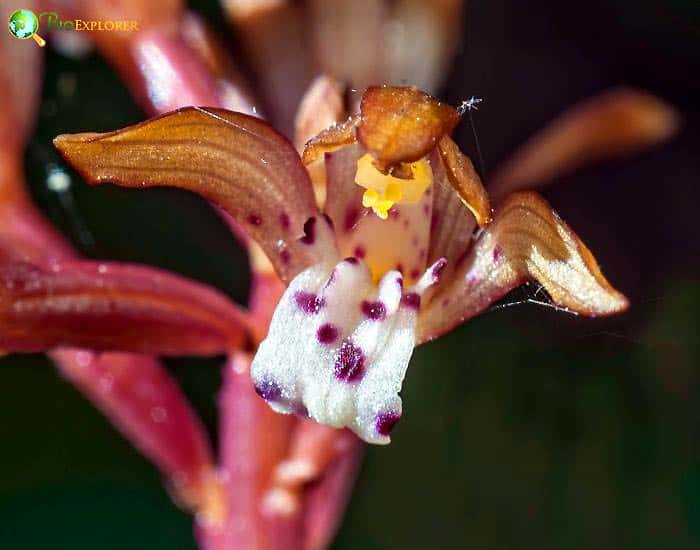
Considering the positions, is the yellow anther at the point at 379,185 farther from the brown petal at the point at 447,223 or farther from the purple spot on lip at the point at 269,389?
the purple spot on lip at the point at 269,389

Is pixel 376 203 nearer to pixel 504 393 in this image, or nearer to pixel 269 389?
pixel 269 389

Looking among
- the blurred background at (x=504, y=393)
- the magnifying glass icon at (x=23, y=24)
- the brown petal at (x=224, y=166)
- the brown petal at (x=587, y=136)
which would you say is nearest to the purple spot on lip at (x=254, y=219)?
the brown petal at (x=224, y=166)

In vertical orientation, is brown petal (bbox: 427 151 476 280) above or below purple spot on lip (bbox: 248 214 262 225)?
below

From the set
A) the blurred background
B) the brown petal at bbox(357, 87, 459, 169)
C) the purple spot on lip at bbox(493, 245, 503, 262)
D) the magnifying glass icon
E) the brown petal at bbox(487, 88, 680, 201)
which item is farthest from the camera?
the blurred background

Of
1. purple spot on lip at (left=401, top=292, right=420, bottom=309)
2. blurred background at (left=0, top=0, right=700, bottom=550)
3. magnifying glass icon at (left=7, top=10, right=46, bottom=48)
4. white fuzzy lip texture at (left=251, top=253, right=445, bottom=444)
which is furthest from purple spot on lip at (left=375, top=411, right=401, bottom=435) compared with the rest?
blurred background at (left=0, top=0, right=700, bottom=550)

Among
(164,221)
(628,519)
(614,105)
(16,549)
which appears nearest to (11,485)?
(16,549)

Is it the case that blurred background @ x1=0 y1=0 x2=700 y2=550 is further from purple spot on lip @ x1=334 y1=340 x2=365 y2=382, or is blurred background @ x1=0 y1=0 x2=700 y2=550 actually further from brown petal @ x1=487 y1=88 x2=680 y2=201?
purple spot on lip @ x1=334 y1=340 x2=365 y2=382

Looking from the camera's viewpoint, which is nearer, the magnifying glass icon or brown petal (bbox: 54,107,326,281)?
brown petal (bbox: 54,107,326,281)
